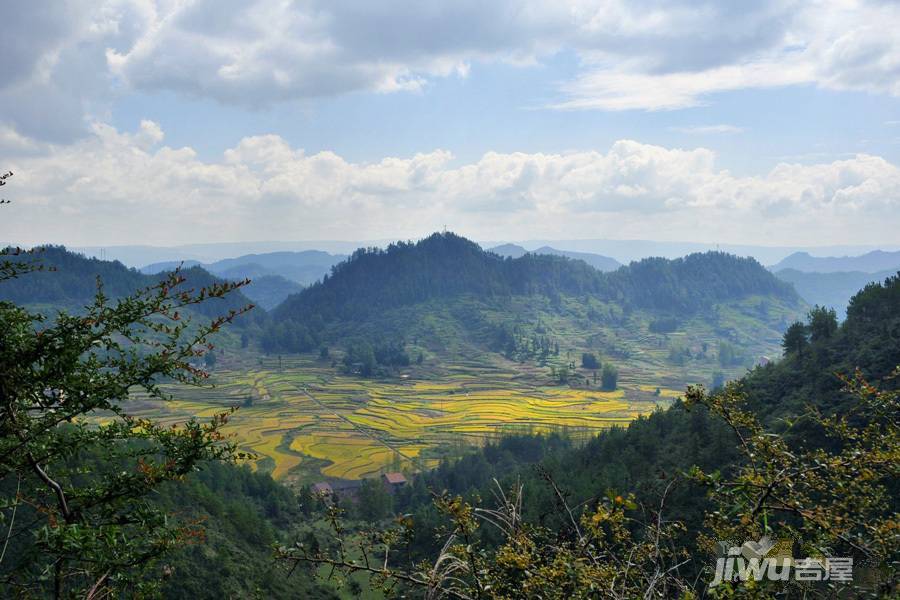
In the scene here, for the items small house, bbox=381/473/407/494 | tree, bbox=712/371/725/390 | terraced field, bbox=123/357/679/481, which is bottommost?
small house, bbox=381/473/407/494

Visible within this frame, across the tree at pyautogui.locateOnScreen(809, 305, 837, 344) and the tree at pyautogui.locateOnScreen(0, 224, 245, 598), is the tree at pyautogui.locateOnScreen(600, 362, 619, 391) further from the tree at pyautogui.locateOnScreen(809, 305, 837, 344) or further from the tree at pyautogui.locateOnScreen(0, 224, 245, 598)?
the tree at pyautogui.locateOnScreen(0, 224, 245, 598)

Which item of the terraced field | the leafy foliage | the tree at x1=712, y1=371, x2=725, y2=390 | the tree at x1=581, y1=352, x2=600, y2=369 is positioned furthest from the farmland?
the leafy foliage

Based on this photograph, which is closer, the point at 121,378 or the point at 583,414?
the point at 121,378

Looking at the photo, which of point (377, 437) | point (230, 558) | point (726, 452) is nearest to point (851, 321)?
point (726, 452)

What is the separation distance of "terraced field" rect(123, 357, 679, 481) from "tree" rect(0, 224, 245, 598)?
241 ft

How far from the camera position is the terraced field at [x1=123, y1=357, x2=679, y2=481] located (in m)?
97.9

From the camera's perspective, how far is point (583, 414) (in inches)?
4796

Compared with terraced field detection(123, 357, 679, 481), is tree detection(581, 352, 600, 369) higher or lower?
higher

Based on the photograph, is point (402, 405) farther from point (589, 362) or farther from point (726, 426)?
point (726, 426)

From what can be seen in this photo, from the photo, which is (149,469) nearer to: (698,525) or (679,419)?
(698,525)

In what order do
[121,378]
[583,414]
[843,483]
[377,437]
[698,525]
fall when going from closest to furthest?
1. [843,483]
2. [121,378]
3. [698,525]
4. [377,437]
5. [583,414]

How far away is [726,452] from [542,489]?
17891 mm

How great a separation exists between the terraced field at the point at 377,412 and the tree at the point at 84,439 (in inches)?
2895

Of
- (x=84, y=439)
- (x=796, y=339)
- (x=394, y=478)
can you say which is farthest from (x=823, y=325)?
(x=84, y=439)
